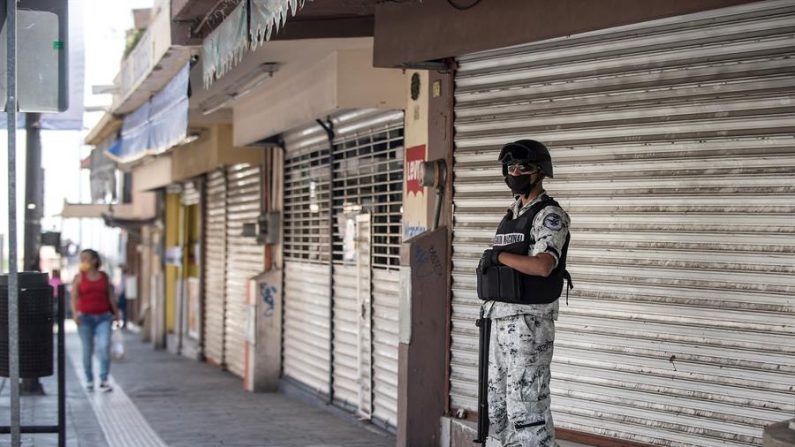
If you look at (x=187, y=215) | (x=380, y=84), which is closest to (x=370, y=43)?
(x=380, y=84)

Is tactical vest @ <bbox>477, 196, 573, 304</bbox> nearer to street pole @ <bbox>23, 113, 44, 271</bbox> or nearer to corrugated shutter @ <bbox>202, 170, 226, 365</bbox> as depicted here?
street pole @ <bbox>23, 113, 44, 271</bbox>

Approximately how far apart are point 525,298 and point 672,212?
113cm

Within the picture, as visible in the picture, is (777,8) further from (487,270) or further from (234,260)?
(234,260)

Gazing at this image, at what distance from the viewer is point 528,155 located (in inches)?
230

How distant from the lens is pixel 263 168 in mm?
14805

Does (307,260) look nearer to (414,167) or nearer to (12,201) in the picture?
(414,167)

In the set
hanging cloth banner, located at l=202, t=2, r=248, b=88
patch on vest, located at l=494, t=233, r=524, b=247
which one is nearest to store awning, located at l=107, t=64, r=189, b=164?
hanging cloth banner, located at l=202, t=2, r=248, b=88

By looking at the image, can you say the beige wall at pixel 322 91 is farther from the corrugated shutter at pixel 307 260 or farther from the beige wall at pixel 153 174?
the beige wall at pixel 153 174

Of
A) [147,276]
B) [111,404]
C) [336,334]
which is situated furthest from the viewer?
[147,276]

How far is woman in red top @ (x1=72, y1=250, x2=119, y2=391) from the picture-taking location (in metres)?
13.4

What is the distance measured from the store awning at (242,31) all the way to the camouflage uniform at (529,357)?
2.00m

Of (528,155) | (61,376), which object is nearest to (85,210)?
(61,376)

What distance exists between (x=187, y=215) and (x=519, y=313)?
15.8 m

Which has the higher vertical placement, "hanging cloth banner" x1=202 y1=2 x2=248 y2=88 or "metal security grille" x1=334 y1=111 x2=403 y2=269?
"hanging cloth banner" x1=202 y1=2 x2=248 y2=88
